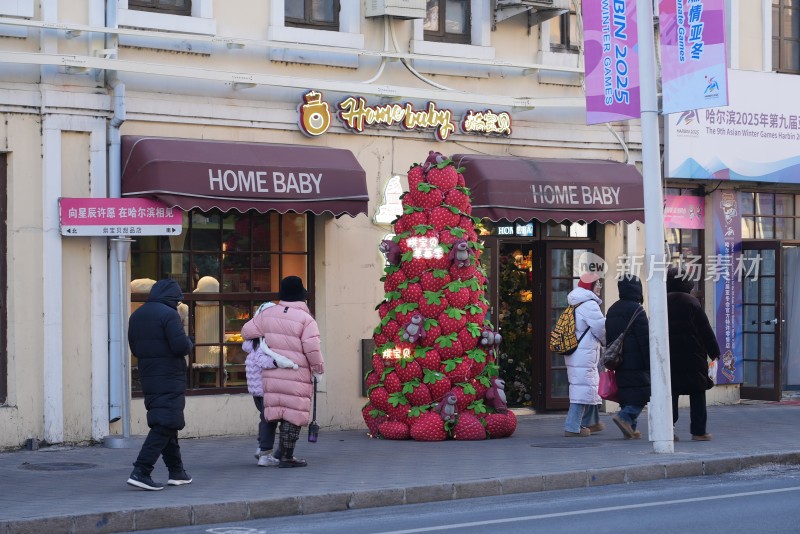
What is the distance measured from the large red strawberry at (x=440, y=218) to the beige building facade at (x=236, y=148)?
1007mm

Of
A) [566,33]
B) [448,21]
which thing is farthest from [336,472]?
[566,33]

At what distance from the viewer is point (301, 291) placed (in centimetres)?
1307

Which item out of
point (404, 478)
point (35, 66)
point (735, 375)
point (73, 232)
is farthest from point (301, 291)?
point (735, 375)

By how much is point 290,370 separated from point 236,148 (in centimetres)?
375

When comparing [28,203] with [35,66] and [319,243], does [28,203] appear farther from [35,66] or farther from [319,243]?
[319,243]

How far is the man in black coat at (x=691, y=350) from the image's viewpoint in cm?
1510

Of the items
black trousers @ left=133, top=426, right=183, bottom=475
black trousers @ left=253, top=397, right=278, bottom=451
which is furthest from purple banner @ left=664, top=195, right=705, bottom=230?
black trousers @ left=133, top=426, right=183, bottom=475

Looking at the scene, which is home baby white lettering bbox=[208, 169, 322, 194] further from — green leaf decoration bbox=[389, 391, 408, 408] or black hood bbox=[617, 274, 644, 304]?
black hood bbox=[617, 274, 644, 304]

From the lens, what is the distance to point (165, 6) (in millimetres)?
15867

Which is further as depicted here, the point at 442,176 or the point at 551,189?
the point at 551,189

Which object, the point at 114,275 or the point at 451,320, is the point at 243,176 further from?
the point at 451,320

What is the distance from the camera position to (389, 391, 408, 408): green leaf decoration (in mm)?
15445

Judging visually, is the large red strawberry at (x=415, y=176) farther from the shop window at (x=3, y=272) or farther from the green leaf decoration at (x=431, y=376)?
the shop window at (x=3, y=272)

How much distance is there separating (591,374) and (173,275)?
4.83 meters
